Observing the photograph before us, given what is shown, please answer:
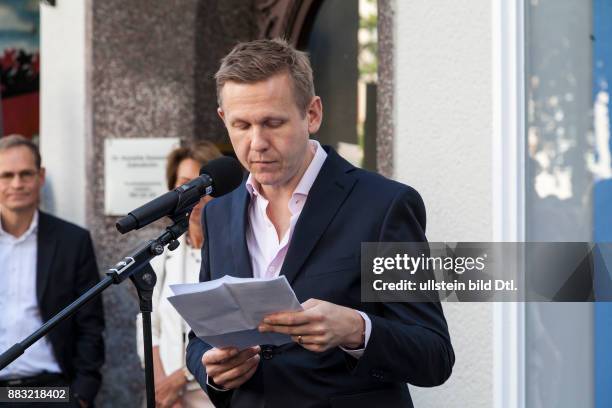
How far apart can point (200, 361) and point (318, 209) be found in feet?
1.98

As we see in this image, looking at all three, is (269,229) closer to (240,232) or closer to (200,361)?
(240,232)

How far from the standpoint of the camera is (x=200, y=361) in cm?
287

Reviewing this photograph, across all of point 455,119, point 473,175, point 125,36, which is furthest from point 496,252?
point 125,36

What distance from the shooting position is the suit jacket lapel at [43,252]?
5551mm

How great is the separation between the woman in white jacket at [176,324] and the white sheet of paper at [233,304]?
7.43 ft

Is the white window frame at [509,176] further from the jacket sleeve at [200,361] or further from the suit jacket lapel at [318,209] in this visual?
the jacket sleeve at [200,361]

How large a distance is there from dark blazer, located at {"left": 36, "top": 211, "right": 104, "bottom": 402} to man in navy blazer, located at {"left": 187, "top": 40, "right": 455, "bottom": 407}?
2.81 meters

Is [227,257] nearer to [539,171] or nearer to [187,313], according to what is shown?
[187,313]

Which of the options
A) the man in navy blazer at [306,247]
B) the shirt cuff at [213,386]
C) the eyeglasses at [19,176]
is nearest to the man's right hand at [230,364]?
the man in navy blazer at [306,247]

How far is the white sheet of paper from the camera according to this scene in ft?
7.43

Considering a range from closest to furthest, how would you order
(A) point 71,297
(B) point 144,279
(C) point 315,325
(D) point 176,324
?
(C) point 315,325, (B) point 144,279, (D) point 176,324, (A) point 71,297

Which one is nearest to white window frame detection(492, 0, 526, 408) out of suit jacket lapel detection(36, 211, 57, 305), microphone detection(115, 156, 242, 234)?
microphone detection(115, 156, 242, 234)

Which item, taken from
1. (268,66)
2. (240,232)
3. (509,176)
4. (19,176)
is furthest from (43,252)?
(268,66)

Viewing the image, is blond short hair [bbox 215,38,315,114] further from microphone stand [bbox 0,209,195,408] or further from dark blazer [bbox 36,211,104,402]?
dark blazer [bbox 36,211,104,402]
